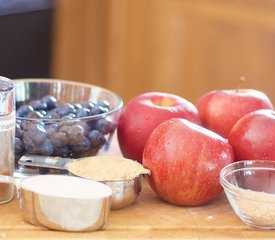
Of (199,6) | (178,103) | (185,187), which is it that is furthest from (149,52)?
(185,187)

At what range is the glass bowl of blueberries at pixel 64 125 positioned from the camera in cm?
118

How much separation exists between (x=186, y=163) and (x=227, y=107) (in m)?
0.23

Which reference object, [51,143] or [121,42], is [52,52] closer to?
[121,42]

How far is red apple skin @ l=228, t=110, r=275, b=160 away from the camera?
116 cm

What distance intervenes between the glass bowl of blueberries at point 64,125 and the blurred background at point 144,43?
1.30 meters

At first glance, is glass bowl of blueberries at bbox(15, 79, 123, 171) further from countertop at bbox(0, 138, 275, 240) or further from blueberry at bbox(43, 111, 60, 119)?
countertop at bbox(0, 138, 275, 240)

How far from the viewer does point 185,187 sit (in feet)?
3.71

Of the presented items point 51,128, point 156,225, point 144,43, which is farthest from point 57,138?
point 144,43

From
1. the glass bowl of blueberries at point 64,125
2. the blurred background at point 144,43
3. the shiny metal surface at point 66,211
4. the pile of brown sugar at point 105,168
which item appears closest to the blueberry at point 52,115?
the glass bowl of blueberries at point 64,125

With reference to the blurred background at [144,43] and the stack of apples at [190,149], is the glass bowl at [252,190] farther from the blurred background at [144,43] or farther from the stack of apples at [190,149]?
the blurred background at [144,43]

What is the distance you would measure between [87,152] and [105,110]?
96 mm

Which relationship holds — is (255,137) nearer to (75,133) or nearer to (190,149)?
(190,149)

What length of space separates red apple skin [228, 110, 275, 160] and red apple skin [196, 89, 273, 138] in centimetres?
12

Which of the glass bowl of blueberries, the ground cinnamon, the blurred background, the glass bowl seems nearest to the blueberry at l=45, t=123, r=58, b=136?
the glass bowl of blueberries
